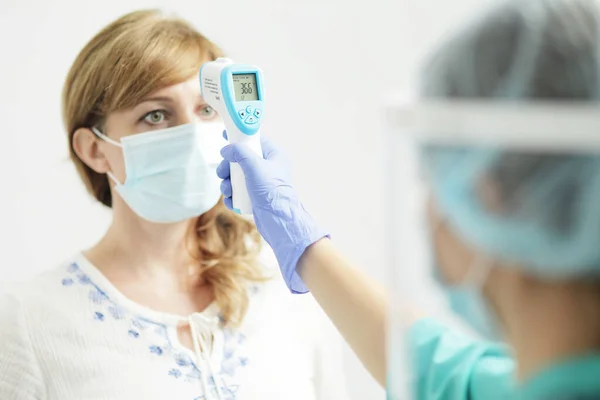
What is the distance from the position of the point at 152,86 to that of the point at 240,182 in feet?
0.91

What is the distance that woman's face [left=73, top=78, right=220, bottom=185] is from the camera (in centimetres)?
152

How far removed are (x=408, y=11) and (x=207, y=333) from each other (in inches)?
39.3

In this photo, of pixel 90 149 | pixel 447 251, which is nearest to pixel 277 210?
pixel 90 149

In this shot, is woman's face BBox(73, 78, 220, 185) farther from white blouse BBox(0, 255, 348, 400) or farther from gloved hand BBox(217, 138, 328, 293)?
white blouse BBox(0, 255, 348, 400)

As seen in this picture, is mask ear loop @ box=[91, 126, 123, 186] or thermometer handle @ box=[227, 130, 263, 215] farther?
mask ear loop @ box=[91, 126, 123, 186]

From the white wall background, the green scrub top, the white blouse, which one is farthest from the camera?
the white wall background

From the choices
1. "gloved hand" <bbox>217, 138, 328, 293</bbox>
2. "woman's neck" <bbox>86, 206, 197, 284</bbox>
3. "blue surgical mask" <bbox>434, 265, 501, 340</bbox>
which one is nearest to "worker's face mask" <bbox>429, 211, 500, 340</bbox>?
"blue surgical mask" <bbox>434, 265, 501, 340</bbox>

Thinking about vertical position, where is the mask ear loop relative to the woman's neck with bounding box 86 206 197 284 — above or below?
above

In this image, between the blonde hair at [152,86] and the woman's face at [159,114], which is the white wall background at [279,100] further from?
the woman's face at [159,114]

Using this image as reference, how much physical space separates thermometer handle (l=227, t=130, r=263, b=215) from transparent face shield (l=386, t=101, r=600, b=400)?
56 centimetres

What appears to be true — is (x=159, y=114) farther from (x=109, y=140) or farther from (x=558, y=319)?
(x=558, y=319)

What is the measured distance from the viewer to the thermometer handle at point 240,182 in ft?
4.62

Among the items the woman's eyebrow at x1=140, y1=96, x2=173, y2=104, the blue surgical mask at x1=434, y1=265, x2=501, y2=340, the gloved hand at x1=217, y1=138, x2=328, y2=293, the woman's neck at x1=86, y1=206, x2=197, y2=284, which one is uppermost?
the blue surgical mask at x1=434, y1=265, x2=501, y2=340

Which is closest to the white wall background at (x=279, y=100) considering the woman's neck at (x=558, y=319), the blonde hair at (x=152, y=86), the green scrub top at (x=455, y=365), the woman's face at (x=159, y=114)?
the blonde hair at (x=152, y=86)
